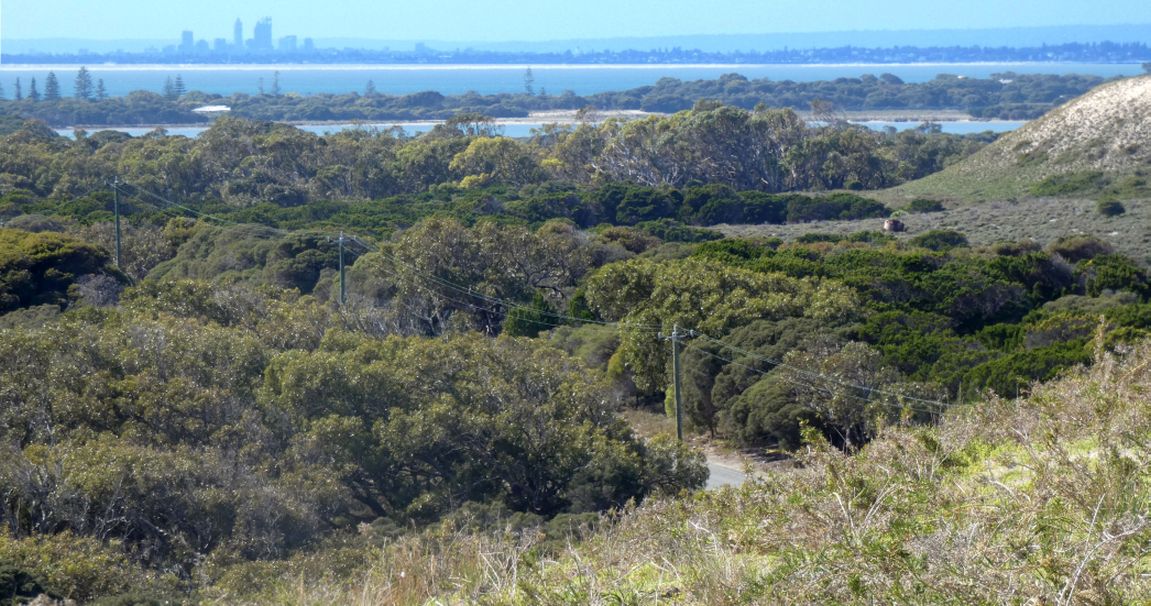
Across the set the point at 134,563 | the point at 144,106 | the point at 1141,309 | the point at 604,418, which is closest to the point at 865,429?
the point at 604,418

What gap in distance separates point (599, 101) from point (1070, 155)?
9257 centimetres

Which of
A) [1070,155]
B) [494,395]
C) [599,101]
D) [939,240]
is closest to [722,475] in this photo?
[494,395]

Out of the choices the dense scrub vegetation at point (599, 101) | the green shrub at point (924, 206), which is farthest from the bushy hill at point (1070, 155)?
the dense scrub vegetation at point (599, 101)

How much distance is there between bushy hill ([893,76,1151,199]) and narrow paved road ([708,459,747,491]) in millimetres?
33377

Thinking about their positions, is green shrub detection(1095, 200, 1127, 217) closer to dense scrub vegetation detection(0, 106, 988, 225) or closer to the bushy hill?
the bushy hill

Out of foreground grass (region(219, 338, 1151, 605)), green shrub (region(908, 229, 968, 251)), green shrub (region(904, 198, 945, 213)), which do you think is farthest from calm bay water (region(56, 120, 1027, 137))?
foreground grass (region(219, 338, 1151, 605))

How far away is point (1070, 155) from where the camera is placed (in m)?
53.8

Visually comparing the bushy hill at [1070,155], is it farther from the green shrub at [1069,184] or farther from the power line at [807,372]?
the power line at [807,372]

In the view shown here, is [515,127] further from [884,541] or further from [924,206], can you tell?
[884,541]

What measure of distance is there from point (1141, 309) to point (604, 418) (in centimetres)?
1023

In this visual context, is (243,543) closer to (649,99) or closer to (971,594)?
(971,594)

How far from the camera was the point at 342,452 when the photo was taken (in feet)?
42.2

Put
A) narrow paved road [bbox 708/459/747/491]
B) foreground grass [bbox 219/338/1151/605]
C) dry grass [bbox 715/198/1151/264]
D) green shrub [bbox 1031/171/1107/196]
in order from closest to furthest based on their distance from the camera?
foreground grass [bbox 219/338/1151/605], narrow paved road [bbox 708/459/747/491], dry grass [bbox 715/198/1151/264], green shrub [bbox 1031/171/1107/196]

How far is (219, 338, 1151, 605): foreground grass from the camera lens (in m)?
3.95
